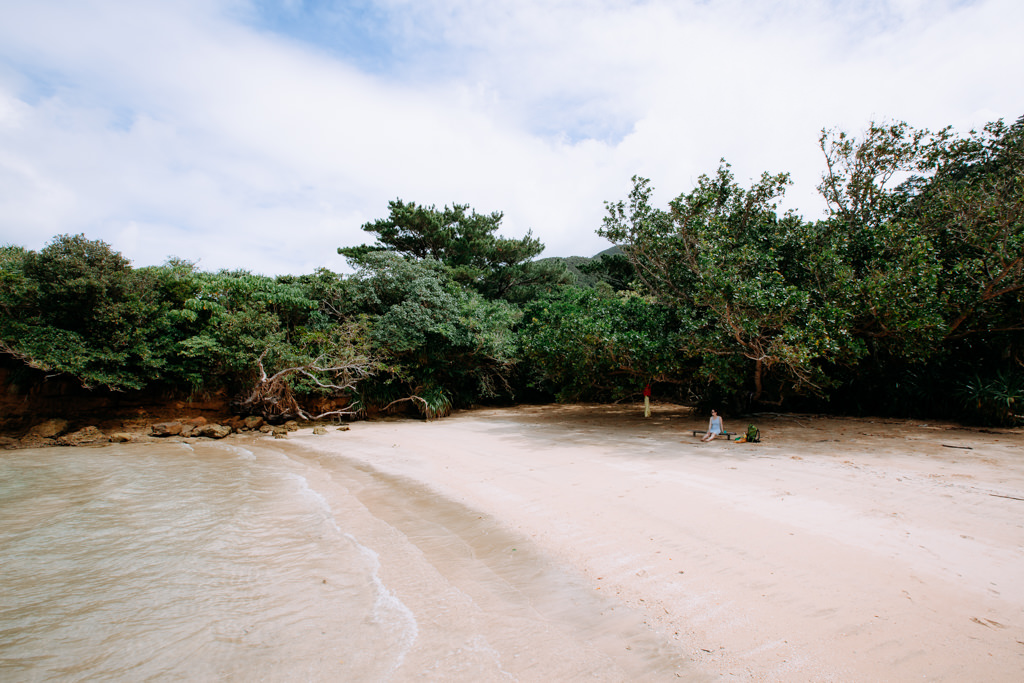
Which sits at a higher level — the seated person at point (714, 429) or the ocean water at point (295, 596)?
the seated person at point (714, 429)

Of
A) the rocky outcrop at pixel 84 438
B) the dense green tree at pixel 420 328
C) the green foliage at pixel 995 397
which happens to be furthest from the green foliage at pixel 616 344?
the rocky outcrop at pixel 84 438

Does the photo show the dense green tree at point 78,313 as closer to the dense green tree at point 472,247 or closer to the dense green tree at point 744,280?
the dense green tree at point 472,247

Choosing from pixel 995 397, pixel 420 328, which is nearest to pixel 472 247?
pixel 420 328

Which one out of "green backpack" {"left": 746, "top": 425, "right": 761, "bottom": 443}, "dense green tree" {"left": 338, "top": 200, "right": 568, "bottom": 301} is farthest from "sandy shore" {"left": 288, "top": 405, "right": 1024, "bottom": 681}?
"dense green tree" {"left": 338, "top": 200, "right": 568, "bottom": 301}

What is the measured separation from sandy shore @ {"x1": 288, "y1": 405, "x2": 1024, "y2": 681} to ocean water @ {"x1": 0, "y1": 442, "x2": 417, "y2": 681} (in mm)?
520

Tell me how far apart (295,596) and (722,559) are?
3967 mm

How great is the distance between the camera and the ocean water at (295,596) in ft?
10.7

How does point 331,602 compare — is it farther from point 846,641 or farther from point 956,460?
point 956,460

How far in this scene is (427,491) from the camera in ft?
24.3

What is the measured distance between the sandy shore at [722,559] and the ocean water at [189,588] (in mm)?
520

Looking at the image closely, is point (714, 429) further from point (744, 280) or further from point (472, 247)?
point (472, 247)

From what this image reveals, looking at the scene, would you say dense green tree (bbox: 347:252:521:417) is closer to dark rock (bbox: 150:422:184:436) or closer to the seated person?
dark rock (bbox: 150:422:184:436)

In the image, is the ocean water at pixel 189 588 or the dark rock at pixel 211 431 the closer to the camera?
the ocean water at pixel 189 588

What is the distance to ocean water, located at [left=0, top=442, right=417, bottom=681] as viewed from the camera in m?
3.40
